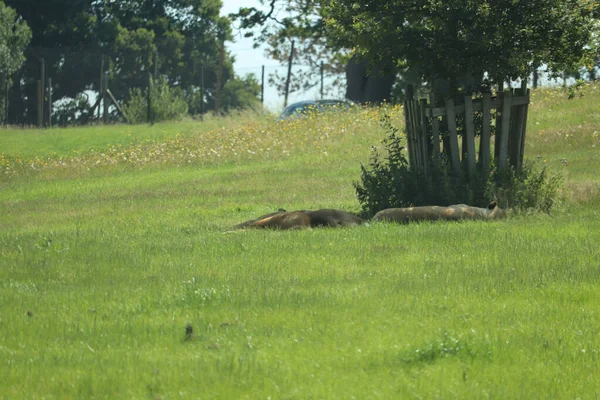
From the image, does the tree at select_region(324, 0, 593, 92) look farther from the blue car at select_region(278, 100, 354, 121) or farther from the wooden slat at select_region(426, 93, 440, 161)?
the blue car at select_region(278, 100, 354, 121)

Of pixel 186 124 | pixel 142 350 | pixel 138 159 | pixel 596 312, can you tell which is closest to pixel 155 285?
pixel 142 350

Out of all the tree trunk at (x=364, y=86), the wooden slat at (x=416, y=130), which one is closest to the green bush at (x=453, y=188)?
the wooden slat at (x=416, y=130)

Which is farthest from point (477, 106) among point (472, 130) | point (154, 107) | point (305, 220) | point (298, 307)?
point (154, 107)

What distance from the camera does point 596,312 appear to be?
688 cm

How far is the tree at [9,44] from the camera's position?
150 ft

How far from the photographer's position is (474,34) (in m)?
12.8

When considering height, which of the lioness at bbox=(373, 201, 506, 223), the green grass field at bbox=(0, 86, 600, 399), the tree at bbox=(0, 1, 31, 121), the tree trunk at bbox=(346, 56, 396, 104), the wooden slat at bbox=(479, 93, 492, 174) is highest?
the tree at bbox=(0, 1, 31, 121)

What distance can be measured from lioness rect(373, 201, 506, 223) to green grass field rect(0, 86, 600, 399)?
0.41 metres

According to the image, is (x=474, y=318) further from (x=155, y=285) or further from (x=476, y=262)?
(x=155, y=285)

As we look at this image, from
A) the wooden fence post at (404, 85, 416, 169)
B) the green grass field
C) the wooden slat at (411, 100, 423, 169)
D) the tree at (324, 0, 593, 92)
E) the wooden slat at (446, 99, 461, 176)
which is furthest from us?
the wooden fence post at (404, 85, 416, 169)

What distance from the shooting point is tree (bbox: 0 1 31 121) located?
150 feet

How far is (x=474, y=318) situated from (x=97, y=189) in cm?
1485

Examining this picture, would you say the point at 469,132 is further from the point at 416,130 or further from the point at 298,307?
the point at 298,307

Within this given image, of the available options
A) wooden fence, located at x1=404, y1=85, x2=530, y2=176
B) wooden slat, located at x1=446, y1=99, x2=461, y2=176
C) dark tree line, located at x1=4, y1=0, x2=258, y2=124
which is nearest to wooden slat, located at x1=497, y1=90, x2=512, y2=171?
wooden fence, located at x1=404, y1=85, x2=530, y2=176
